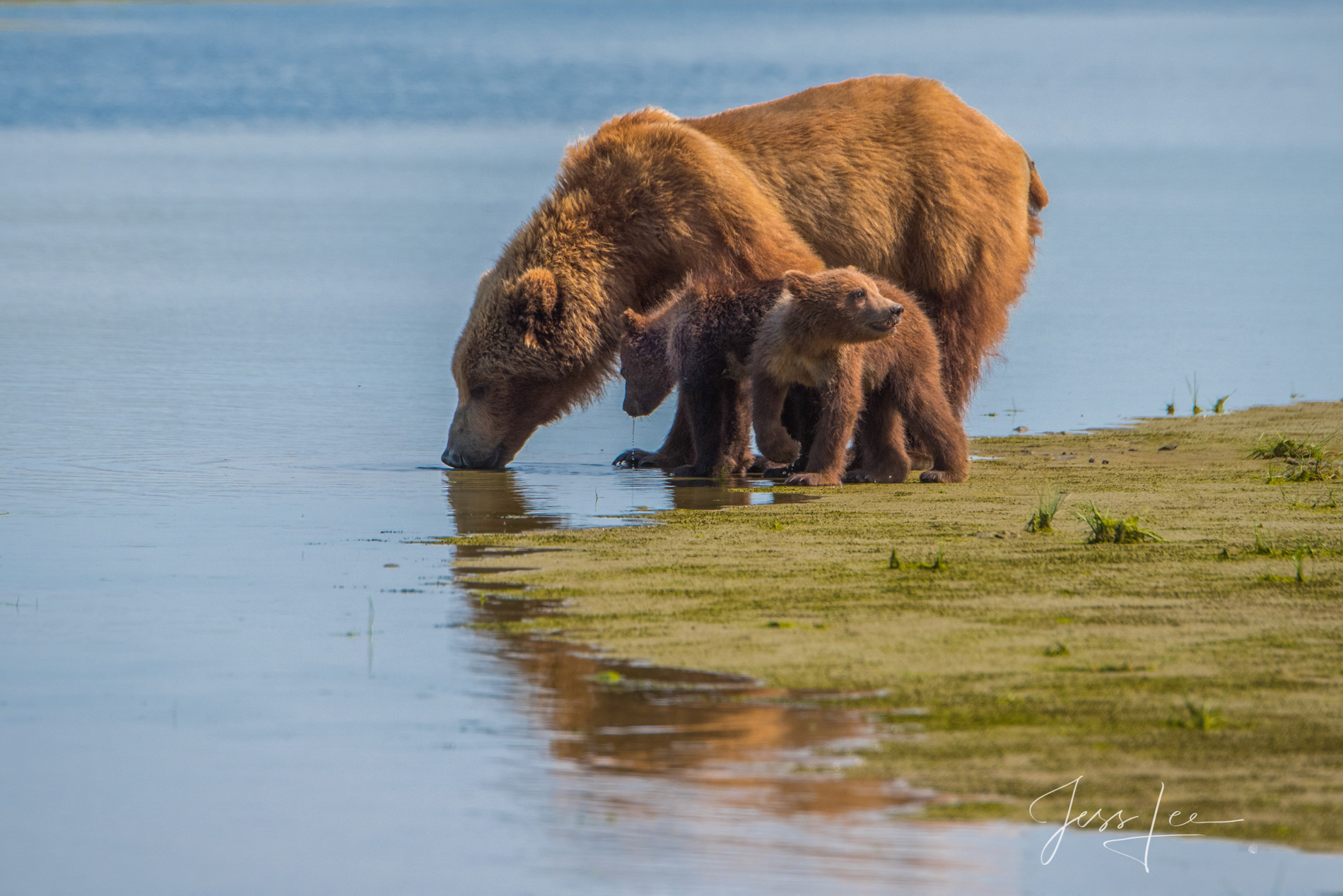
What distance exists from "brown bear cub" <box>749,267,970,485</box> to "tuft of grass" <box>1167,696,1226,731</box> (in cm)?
403

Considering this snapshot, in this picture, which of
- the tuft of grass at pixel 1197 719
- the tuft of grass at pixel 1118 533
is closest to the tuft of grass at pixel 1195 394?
the tuft of grass at pixel 1118 533

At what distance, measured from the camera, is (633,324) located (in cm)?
928

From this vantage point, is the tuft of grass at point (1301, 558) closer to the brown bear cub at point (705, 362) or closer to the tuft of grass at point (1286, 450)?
the tuft of grass at point (1286, 450)

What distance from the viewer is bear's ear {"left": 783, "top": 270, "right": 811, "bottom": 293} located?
27.7ft

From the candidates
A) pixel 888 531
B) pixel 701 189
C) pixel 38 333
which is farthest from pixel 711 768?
pixel 38 333

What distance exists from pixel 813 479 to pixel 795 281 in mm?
909

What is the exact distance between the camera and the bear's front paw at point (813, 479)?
28.3ft

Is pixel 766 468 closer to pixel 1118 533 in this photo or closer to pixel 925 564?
pixel 1118 533

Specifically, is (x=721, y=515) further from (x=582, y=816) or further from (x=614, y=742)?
(x=582, y=816)

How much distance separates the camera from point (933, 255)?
10.2 metres

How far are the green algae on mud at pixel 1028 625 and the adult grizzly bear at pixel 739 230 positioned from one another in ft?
5.78

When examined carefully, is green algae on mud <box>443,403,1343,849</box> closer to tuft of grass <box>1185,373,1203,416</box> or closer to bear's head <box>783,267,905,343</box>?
bear's head <box>783,267,905,343</box>

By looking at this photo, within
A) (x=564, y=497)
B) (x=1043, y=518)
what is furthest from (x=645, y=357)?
(x=1043, y=518)
